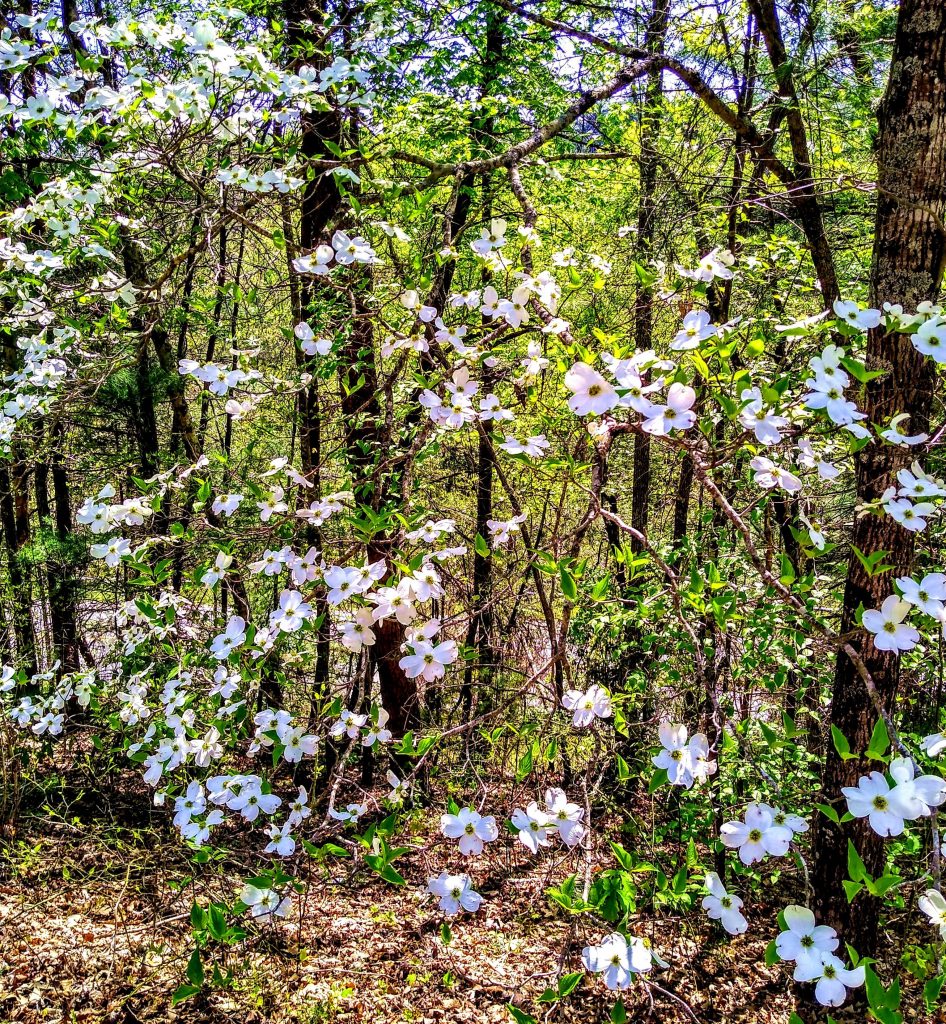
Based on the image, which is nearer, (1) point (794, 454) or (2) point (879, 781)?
(2) point (879, 781)

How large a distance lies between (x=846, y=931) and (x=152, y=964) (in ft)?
11.8

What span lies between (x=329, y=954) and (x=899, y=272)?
4458 millimetres

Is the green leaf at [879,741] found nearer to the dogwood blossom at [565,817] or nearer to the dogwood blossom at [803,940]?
the dogwood blossom at [803,940]

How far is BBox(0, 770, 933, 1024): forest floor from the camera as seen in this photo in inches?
142

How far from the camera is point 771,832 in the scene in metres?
1.14

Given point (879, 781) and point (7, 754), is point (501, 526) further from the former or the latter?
point (7, 754)

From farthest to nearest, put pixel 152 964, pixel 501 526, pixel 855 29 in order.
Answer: pixel 152 964
pixel 855 29
pixel 501 526

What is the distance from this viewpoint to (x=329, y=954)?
13.4ft

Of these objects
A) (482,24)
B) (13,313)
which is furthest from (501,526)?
(482,24)

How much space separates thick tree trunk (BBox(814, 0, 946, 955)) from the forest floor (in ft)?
5.83

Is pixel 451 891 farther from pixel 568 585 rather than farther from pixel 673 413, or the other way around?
pixel 673 413

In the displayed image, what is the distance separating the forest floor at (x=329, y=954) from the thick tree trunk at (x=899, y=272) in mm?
1777

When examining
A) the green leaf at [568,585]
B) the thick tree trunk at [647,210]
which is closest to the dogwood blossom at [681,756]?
the green leaf at [568,585]

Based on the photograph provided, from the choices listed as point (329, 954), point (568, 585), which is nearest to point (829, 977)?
point (568, 585)
